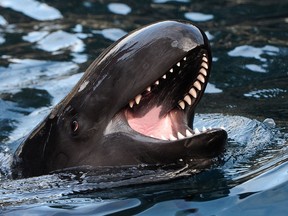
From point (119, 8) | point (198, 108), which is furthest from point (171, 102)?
point (119, 8)

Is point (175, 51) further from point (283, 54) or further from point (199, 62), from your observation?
point (283, 54)

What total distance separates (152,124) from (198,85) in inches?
15.6

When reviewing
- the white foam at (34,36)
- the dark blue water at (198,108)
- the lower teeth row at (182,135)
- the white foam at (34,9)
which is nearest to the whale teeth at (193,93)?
the lower teeth row at (182,135)

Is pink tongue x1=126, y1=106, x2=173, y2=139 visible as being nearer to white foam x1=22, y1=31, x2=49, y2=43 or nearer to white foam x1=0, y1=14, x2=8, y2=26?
white foam x1=22, y1=31, x2=49, y2=43

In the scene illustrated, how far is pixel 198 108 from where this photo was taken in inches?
308

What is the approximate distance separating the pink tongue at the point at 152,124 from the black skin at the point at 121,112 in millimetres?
82

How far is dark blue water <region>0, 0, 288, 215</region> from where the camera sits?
4.86 meters

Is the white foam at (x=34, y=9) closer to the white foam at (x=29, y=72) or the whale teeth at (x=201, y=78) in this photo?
the white foam at (x=29, y=72)

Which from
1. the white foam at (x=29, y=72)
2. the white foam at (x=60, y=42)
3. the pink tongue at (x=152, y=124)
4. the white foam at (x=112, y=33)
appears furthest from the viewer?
the white foam at (x=112, y=33)

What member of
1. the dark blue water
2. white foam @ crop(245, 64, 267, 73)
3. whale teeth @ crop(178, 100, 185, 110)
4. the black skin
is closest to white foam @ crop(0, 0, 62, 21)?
the dark blue water

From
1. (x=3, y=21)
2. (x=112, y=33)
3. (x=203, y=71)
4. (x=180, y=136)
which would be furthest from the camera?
(x=3, y=21)

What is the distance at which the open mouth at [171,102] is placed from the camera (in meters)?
5.11

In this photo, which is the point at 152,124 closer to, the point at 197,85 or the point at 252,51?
the point at 197,85

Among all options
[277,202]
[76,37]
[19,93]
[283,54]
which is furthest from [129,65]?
[76,37]
